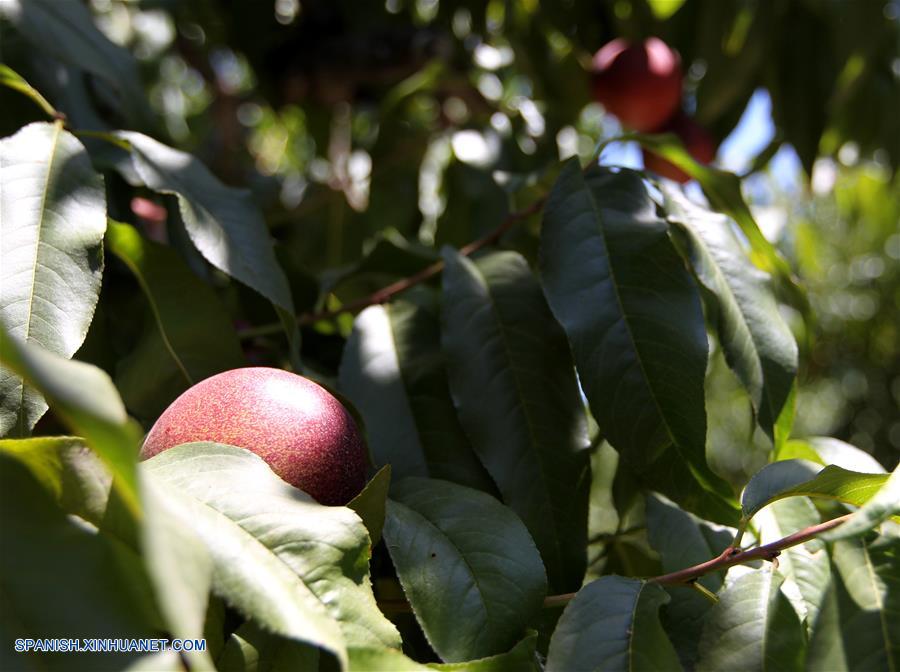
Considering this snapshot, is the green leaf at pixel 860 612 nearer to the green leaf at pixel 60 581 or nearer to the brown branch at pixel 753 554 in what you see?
the brown branch at pixel 753 554

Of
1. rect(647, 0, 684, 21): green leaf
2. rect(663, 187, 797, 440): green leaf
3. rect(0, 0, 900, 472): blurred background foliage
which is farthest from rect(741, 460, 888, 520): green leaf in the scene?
rect(647, 0, 684, 21): green leaf

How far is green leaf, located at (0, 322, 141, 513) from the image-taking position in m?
0.33

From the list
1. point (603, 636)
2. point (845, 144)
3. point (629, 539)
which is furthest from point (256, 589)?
point (845, 144)

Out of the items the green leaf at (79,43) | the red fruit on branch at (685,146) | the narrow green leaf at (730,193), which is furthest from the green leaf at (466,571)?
the red fruit on branch at (685,146)

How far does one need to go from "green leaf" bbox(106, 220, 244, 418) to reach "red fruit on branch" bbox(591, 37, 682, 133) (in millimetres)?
1039

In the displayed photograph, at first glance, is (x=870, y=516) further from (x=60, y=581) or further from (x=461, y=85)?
(x=461, y=85)

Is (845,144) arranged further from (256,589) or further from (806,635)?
(256,589)

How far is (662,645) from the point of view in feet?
1.55

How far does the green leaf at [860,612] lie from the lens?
0.43m

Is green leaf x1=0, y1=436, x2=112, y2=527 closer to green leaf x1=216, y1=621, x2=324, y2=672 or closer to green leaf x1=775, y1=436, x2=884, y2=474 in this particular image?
green leaf x1=216, y1=621, x2=324, y2=672

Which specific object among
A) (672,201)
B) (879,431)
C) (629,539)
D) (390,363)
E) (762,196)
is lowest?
(879,431)

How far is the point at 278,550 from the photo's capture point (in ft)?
1.42

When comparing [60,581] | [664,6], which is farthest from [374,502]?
[664,6]

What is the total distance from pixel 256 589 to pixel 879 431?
550 cm
